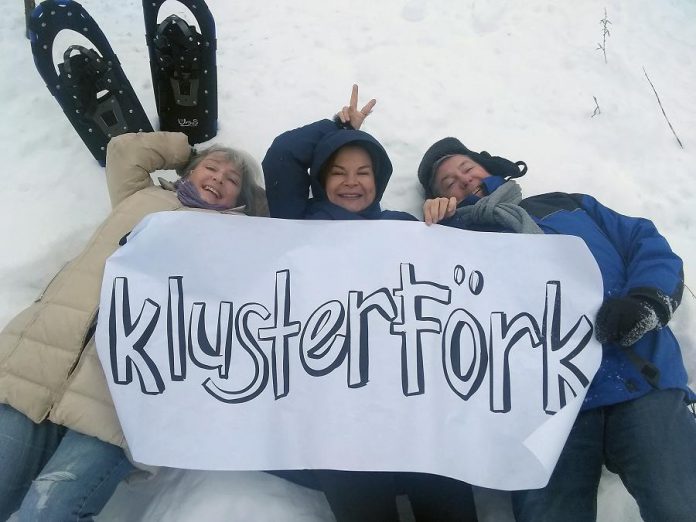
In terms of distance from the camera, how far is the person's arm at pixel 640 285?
149 cm

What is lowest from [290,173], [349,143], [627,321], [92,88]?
[627,321]

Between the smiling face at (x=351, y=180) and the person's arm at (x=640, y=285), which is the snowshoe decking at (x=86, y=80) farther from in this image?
the person's arm at (x=640, y=285)

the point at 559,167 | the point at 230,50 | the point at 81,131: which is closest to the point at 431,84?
the point at 559,167

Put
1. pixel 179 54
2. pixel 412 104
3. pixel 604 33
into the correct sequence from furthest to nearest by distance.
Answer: pixel 604 33 → pixel 412 104 → pixel 179 54

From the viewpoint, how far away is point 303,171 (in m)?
1.96

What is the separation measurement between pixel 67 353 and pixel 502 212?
1.49 metres

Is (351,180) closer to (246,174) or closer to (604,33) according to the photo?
(246,174)

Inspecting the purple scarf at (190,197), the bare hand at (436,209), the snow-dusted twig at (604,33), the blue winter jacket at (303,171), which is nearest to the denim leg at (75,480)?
the purple scarf at (190,197)

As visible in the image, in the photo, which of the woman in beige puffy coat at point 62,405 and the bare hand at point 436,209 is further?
the bare hand at point 436,209

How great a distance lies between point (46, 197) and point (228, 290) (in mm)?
1174

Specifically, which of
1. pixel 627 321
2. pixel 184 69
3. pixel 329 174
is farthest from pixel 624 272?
pixel 184 69

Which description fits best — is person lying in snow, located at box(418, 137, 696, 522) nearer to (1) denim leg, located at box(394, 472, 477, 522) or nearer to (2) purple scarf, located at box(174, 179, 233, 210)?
(1) denim leg, located at box(394, 472, 477, 522)

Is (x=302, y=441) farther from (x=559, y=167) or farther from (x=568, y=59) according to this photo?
(x=568, y=59)

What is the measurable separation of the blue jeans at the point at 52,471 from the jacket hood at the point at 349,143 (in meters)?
1.12
